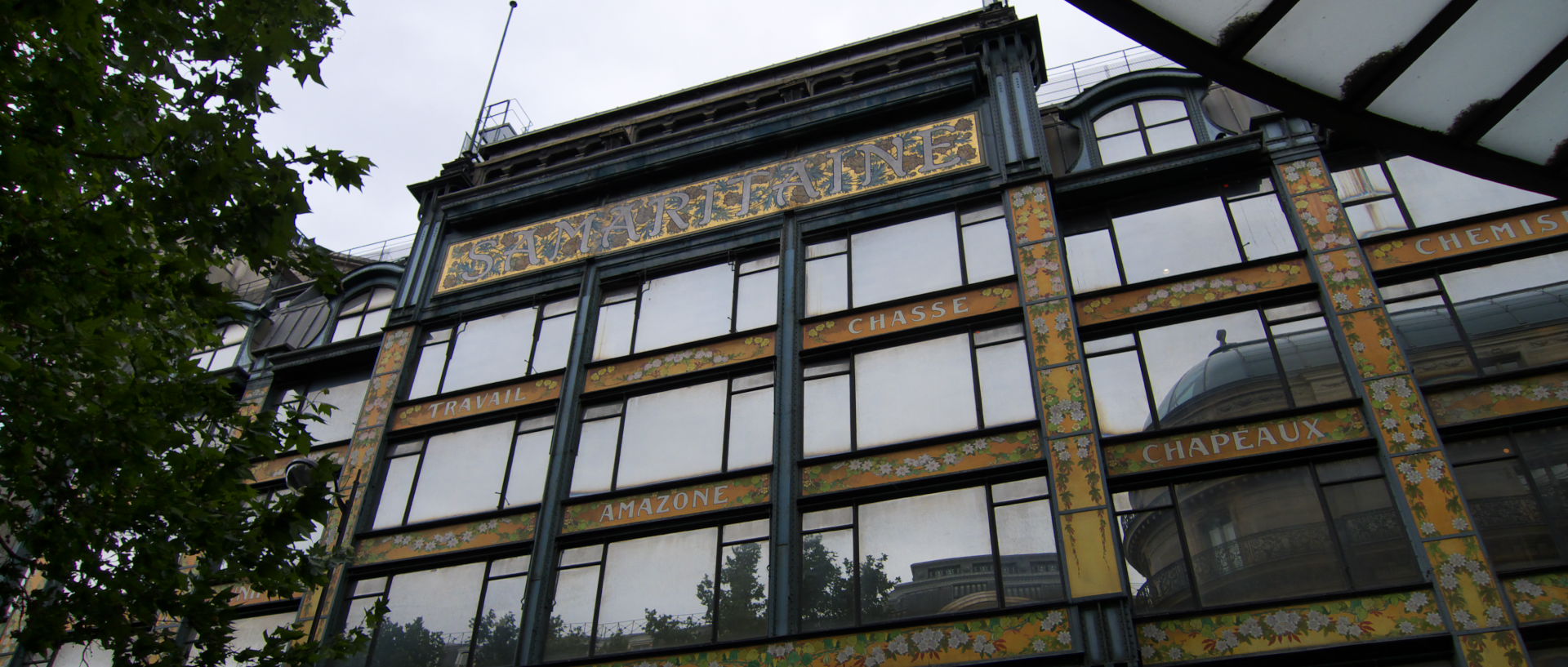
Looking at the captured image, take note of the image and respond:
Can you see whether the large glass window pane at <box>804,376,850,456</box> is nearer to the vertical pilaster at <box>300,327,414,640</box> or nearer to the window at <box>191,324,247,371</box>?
the vertical pilaster at <box>300,327,414,640</box>

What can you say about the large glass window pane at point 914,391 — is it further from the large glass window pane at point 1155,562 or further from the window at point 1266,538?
the window at point 1266,538

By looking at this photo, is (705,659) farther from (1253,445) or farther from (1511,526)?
(1511,526)

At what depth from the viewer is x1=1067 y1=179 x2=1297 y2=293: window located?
20.8 metres

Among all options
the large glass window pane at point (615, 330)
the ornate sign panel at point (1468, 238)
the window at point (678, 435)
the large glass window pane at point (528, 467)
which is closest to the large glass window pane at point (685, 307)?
the large glass window pane at point (615, 330)

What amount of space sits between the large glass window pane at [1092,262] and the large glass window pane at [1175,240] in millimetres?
253

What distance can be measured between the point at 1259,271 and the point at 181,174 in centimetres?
1766

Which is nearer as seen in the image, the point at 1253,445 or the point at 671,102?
the point at 1253,445

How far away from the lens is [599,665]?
61.8ft

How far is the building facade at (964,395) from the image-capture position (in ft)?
54.3

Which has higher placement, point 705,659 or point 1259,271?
point 1259,271

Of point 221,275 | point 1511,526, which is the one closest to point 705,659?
point 1511,526

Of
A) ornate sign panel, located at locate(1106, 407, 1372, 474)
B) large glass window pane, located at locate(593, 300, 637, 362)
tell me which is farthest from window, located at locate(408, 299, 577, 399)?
ornate sign panel, located at locate(1106, 407, 1372, 474)

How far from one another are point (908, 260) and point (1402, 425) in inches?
380

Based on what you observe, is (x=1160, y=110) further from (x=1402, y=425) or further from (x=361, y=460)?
(x=361, y=460)
